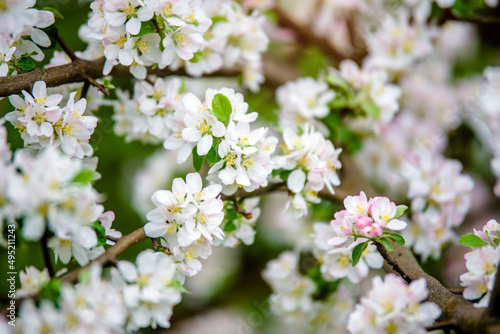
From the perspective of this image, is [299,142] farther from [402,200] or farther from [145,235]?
[402,200]

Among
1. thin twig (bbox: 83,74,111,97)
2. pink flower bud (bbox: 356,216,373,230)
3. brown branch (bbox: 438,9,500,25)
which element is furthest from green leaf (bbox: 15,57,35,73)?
brown branch (bbox: 438,9,500,25)

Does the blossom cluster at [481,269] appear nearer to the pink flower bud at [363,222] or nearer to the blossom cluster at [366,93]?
the pink flower bud at [363,222]

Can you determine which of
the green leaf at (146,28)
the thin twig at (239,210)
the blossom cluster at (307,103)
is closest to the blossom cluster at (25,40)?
the green leaf at (146,28)

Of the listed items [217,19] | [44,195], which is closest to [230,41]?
[217,19]

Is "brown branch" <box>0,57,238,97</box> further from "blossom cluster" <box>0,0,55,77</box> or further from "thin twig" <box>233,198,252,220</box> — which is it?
"thin twig" <box>233,198,252,220</box>

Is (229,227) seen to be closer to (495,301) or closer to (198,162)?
(198,162)

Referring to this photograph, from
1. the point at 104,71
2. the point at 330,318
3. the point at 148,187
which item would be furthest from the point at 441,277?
the point at 104,71
